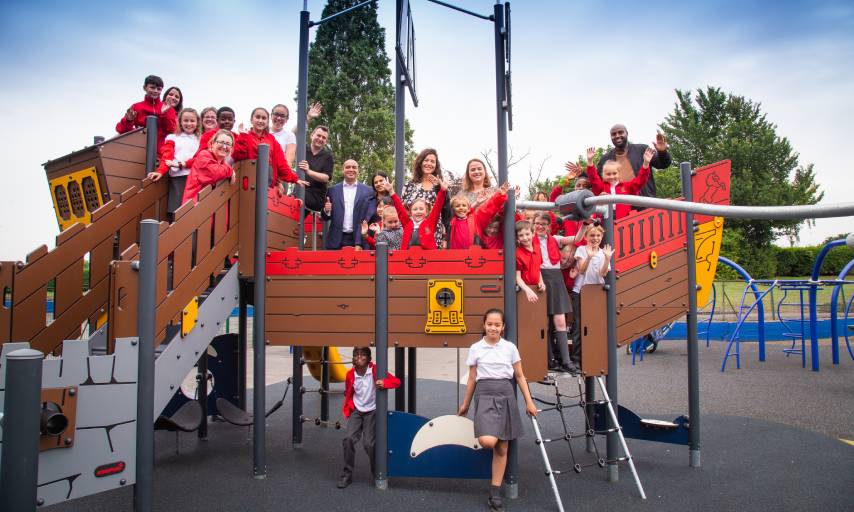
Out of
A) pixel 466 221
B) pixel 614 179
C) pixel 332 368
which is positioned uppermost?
pixel 614 179

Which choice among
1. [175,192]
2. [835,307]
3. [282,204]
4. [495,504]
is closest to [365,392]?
[495,504]

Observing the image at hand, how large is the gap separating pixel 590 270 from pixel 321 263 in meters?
2.69

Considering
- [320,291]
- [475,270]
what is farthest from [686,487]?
[320,291]

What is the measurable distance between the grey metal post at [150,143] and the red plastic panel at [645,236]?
16.3ft

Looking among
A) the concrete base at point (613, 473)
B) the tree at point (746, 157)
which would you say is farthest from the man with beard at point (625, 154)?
the tree at point (746, 157)

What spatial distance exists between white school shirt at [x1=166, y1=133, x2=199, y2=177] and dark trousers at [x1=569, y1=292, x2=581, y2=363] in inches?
170

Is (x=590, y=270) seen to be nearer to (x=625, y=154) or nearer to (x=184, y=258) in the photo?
(x=625, y=154)

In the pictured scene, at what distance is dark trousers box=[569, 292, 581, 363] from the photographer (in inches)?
233

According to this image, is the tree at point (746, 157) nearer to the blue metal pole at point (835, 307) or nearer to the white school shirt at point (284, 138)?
the blue metal pole at point (835, 307)

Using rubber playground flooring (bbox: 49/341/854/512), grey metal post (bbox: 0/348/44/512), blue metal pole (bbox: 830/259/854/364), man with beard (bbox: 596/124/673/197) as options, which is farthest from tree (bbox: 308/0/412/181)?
grey metal post (bbox: 0/348/44/512)

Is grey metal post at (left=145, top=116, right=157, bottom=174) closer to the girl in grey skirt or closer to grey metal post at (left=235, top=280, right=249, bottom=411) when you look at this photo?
grey metal post at (left=235, top=280, right=249, bottom=411)

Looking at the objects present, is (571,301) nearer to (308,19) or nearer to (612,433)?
(612,433)

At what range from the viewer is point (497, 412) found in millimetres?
5027

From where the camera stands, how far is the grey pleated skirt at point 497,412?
500cm
